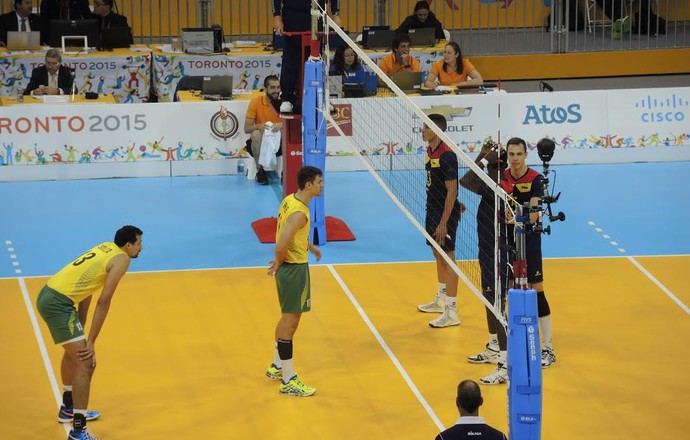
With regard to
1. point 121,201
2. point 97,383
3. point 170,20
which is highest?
point 170,20

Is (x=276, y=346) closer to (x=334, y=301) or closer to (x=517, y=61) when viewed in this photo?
(x=334, y=301)

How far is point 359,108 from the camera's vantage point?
728 inches

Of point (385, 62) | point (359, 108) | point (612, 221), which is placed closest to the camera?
point (612, 221)

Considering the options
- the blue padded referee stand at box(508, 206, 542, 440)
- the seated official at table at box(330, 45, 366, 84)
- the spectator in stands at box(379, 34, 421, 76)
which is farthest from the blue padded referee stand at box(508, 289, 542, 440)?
the spectator in stands at box(379, 34, 421, 76)

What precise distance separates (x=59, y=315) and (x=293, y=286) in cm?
206

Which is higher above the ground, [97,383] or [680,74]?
[680,74]

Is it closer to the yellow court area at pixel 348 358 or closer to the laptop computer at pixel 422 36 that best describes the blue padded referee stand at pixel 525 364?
the yellow court area at pixel 348 358

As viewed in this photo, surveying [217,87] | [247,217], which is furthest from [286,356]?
[217,87]

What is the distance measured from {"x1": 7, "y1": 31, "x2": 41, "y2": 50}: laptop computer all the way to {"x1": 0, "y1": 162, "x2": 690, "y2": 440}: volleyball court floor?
3898 millimetres

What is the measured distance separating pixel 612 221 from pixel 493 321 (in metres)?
5.71

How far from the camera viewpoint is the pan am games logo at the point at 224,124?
1872 cm

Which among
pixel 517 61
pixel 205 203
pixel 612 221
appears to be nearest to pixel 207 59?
pixel 205 203

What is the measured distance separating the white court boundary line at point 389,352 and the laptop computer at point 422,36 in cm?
824

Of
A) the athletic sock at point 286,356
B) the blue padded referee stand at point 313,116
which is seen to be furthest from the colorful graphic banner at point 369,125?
the athletic sock at point 286,356
